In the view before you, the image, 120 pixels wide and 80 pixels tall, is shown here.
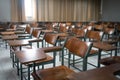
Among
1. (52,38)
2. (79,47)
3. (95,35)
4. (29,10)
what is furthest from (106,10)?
(79,47)

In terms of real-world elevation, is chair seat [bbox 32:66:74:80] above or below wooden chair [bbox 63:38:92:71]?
below

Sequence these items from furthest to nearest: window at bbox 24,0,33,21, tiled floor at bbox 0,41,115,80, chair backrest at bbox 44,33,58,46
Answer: window at bbox 24,0,33,21, tiled floor at bbox 0,41,115,80, chair backrest at bbox 44,33,58,46

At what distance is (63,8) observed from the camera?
884 cm

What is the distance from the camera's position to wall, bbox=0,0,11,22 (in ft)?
24.6

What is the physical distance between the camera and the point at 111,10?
8859mm

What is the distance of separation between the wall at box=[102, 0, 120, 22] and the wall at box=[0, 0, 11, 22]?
539 centimetres

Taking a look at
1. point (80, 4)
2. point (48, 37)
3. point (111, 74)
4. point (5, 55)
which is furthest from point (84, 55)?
point (80, 4)

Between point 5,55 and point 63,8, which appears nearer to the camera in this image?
point 5,55

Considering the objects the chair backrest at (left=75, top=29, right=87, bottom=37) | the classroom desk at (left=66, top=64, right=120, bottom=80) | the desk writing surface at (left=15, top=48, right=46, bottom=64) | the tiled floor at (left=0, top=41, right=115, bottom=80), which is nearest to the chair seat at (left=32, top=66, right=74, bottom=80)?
the desk writing surface at (left=15, top=48, right=46, bottom=64)

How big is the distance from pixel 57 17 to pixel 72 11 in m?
1.03

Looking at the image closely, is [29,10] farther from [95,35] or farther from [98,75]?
[98,75]

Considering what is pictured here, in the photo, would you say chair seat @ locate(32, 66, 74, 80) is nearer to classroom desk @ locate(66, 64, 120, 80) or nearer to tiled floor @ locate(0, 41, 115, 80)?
classroom desk @ locate(66, 64, 120, 80)

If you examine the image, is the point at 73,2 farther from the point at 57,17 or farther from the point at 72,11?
the point at 57,17

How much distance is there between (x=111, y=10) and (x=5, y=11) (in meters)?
5.64
